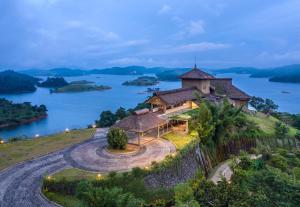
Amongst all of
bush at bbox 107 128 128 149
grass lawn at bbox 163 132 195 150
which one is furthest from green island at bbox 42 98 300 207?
bush at bbox 107 128 128 149

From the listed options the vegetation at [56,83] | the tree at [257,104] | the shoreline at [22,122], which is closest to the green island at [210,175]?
the tree at [257,104]

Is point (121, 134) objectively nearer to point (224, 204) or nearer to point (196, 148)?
point (196, 148)

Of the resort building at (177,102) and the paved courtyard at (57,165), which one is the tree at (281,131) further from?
the paved courtyard at (57,165)

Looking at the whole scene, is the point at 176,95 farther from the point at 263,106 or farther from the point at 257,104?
the point at 257,104

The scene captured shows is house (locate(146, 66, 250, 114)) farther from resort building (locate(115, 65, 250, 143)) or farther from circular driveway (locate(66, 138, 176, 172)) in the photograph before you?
circular driveway (locate(66, 138, 176, 172))

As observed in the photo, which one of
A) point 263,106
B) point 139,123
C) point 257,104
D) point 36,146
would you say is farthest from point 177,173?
point 257,104
